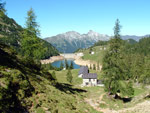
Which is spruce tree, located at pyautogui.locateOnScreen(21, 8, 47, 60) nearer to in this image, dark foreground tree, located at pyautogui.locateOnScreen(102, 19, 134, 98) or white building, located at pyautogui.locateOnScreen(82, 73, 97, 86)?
dark foreground tree, located at pyautogui.locateOnScreen(102, 19, 134, 98)

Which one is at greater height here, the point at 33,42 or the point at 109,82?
the point at 33,42

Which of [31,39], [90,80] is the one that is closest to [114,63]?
[31,39]

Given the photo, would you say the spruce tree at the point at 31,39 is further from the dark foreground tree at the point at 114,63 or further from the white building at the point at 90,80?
the white building at the point at 90,80

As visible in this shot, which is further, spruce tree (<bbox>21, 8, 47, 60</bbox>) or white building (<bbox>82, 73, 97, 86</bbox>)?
white building (<bbox>82, 73, 97, 86</bbox>)

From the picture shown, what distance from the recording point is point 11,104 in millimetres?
13055

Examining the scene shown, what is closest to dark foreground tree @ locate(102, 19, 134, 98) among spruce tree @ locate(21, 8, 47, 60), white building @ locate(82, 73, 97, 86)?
Answer: spruce tree @ locate(21, 8, 47, 60)

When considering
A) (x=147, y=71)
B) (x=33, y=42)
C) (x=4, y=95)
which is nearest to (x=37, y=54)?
(x=33, y=42)

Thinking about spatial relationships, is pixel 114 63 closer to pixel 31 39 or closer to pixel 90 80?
pixel 31 39

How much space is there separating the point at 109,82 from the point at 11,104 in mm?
24788

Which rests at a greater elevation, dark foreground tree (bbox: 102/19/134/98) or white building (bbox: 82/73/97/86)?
dark foreground tree (bbox: 102/19/134/98)

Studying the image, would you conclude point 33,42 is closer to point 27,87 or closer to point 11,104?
point 27,87

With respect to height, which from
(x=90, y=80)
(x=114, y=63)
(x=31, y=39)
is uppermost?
(x=31, y=39)

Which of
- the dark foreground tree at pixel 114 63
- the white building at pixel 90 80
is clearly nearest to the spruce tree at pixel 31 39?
the dark foreground tree at pixel 114 63

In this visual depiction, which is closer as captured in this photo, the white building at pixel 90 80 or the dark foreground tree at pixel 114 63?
the dark foreground tree at pixel 114 63
